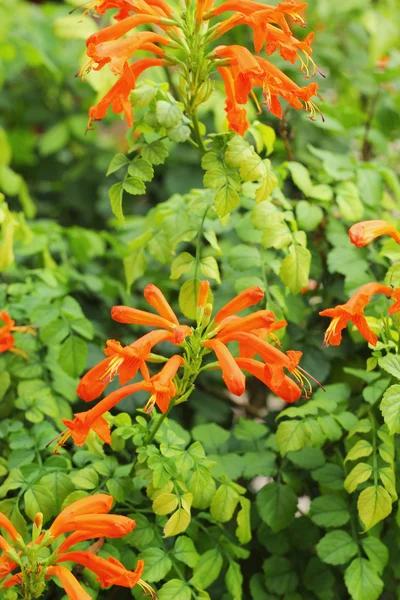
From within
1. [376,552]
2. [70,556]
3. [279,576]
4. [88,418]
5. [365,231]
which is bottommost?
[279,576]

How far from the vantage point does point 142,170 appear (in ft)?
4.32

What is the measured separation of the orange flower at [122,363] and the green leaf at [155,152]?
11.7 inches

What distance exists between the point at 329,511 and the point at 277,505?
0.29ft

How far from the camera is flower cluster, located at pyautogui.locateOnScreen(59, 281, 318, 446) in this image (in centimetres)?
117

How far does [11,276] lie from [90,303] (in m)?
0.20

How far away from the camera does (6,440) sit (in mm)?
1518

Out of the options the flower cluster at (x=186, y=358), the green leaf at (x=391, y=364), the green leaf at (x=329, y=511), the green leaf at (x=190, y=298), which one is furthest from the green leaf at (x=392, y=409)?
the green leaf at (x=190, y=298)

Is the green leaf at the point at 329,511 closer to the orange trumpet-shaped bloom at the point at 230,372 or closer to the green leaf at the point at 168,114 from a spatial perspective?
the orange trumpet-shaped bloom at the point at 230,372

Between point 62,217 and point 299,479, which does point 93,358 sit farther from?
point 62,217

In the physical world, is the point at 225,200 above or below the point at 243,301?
above

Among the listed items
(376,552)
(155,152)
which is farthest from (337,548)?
(155,152)

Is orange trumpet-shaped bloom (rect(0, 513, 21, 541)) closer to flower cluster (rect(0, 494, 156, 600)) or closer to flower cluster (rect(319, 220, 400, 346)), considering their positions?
flower cluster (rect(0, 494, 156, 600))

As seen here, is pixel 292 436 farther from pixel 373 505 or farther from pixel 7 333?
pixel 7 333

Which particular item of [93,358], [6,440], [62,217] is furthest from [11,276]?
[62,217]
